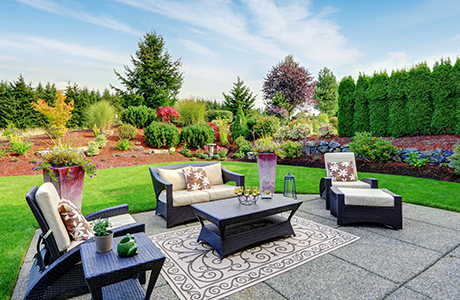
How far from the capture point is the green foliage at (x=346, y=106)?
32.1ft

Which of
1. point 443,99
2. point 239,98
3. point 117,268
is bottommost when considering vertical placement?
point 117,268

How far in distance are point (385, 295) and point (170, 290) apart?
1818mm

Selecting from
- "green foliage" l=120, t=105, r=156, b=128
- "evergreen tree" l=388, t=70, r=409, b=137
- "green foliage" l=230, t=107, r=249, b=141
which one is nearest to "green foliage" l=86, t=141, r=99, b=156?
"green foliage" l=120, t=105, r=156, b=128

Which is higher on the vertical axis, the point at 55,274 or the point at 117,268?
the point at 117,268

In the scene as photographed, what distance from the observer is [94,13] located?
759 cm

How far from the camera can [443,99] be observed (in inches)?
292

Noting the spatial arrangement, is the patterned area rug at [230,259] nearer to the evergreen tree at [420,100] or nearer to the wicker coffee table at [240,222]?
the wicker coffee table at [240,222]

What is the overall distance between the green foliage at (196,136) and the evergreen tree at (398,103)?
746cm

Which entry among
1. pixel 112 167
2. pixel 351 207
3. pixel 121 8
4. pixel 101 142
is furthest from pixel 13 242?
pixel 101 142

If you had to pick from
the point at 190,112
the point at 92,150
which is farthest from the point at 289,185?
the point at 190,112

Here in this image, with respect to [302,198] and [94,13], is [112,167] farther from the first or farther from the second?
[302,198]

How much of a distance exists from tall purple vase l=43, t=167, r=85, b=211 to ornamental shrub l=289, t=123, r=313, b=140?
8.52 meters

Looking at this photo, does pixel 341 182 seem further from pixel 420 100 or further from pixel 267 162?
pixel 420 100

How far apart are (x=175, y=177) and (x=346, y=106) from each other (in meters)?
8.26
